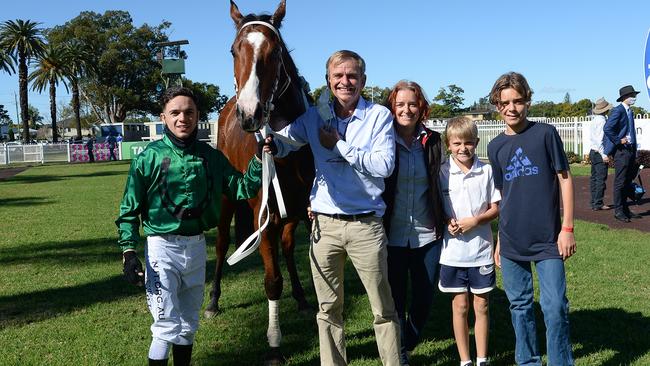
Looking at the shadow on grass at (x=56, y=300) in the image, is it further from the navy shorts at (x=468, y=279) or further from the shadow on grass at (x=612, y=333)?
the shadow on grass at (x=612, y=333)

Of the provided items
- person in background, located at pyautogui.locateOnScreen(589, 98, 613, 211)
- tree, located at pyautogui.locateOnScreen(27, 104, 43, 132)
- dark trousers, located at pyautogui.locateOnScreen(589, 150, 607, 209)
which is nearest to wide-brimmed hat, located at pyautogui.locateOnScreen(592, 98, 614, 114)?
person in background, located at pyautogui.locateOnScreen(589, 98, 613, 211)

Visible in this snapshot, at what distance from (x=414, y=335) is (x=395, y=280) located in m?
0.48

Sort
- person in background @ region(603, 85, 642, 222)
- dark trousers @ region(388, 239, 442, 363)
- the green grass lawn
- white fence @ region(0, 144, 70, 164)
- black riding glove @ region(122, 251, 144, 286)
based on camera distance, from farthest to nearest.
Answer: white fence @ region(0, 144, 70, 164)
person in background @ region(603, 85, 642, 222)
the green grass lawn
dark trousers @ region(388, 239, 442, 363)
black riding glove @ region(122, 251, 144, 286)

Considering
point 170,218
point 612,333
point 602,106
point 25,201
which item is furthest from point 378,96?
point 170,218

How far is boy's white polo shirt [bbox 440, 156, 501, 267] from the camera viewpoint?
3.90 m

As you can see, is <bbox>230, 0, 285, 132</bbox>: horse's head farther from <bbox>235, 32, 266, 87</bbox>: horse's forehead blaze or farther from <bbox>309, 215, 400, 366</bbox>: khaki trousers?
<bbox>309, 215, 400, 366</bbox>: khaki trousers

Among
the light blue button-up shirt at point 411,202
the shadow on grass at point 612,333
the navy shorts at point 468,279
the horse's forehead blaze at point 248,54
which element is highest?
the horse's forehead blaze at point 248,54

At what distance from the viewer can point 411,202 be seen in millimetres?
3859

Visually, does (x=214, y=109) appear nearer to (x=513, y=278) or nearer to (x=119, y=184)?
(x=119, y=184)

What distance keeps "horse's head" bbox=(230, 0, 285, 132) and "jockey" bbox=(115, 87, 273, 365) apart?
37 centimetres

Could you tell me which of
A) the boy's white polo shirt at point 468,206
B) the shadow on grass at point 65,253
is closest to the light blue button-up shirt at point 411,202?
the boy's white polo shirt at point 468,206

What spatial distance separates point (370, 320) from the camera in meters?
5.36

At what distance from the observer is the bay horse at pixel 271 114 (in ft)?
11.1

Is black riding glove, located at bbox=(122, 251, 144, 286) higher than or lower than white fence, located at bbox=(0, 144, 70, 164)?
lower
